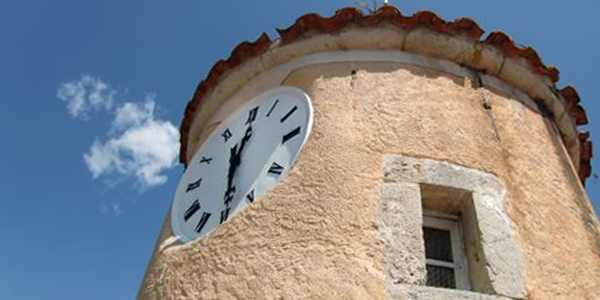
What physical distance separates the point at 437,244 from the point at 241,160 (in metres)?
1.46

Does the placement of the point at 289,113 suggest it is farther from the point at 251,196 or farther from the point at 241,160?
the point at 251,196

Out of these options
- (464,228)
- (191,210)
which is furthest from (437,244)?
(191,210)

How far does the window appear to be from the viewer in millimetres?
3229

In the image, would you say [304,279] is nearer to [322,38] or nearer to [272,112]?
[272,112]

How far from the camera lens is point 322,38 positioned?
4.38 m

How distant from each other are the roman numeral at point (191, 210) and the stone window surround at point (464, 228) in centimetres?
141

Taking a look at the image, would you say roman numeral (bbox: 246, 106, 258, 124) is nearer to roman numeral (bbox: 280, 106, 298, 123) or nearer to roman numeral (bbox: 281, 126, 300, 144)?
roman numeral (bbox: 280, 106, 298, 123)

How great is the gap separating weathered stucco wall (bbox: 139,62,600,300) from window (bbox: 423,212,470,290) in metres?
0.33

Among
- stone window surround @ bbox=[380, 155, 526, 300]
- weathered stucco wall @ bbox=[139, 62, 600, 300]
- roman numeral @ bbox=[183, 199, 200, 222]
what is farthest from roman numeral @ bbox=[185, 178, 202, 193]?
stone window surround @ bbox=[380, 155, 526, 300]

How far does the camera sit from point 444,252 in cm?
337

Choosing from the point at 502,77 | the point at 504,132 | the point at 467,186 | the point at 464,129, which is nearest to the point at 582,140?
the point at 502,77

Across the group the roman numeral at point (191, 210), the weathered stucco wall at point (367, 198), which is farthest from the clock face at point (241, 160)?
the weathered stucco wall at point (367, 198)

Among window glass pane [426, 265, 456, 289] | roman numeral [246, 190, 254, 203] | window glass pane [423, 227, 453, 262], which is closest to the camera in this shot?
window glass pane [426, 265, 456, 289]

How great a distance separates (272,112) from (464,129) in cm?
134
